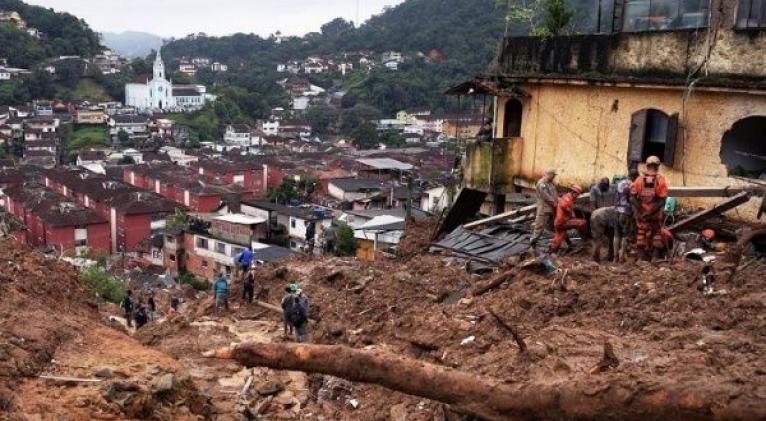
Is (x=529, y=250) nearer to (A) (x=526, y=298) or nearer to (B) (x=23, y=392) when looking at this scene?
(A) (x=526, y=298)

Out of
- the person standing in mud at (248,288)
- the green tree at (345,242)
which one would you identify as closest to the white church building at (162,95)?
the green tree at (345,242)

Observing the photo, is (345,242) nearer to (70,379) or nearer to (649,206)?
(649,206)

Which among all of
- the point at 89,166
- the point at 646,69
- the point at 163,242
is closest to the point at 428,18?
the point at 89,166

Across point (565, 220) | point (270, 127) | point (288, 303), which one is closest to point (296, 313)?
point (288, 303)

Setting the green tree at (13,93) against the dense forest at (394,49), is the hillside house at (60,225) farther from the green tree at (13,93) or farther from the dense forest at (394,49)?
the green tree at (13,93)

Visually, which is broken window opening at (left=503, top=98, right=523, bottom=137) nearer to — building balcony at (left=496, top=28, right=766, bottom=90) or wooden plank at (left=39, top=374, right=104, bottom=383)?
building balcony at (left=496, top=28, right=766, bottom=90)

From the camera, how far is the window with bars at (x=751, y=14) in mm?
12789

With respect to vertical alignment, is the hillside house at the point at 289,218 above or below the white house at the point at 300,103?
A: below

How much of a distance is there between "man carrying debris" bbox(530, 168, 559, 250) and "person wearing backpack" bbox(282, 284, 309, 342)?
415 centimetres

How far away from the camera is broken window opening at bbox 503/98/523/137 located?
18.4 metres

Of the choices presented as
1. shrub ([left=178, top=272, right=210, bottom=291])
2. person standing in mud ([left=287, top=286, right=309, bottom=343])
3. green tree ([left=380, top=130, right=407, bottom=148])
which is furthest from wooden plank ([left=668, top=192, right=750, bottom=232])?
green tree ([left=380, top=130, right=407, bottom=148])

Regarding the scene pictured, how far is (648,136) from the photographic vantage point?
48.5 feet

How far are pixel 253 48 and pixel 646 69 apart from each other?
591ft

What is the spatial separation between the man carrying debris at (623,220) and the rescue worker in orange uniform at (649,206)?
0.12 m
